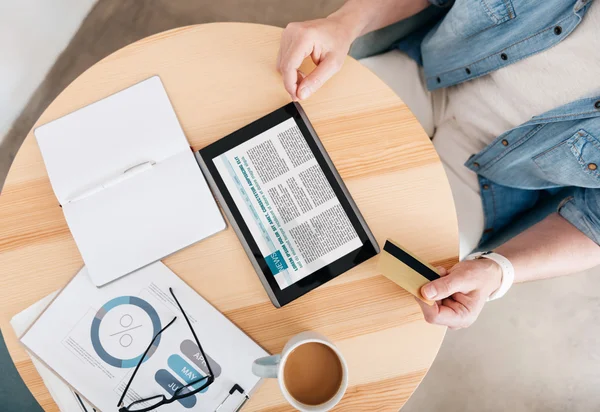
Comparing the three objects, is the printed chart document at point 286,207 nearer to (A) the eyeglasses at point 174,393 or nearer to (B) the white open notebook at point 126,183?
(B) the white open notebook at point 126,183

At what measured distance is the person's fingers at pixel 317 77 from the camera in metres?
0.69

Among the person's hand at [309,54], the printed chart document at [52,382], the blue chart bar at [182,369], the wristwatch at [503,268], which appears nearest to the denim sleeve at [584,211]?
the wristwatch at [503,268]

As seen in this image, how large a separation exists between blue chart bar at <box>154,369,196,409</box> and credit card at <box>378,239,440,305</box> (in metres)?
0.37

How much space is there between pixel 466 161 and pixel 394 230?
0.27 meters

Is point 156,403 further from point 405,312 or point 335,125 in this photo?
point 335,125

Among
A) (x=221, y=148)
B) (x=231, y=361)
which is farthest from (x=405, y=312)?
(x=221, y=148)

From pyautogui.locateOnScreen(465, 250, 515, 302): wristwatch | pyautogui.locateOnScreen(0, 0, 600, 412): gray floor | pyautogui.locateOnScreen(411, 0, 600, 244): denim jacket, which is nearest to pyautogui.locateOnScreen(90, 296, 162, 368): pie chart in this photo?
pyautogui.locateOnScreen(465, 250, 515, 302): wristwatch

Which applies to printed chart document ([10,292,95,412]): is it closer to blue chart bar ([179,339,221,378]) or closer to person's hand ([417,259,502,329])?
blue chart bar ([179,339,221,378])

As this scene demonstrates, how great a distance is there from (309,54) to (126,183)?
365 mm

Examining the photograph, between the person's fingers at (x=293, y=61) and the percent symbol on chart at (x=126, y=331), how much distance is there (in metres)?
0.45

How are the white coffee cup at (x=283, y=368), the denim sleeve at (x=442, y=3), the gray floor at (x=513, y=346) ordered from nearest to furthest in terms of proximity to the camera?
the white coffee cup at (x=283, y=368) < the denim sleeve at (x=442, y=3) < the gray floor at (x=513, y=346)

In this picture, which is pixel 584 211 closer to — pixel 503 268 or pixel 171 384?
pixel 503 268

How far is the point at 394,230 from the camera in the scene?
0.72 meters

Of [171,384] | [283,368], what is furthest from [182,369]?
[283,368]
